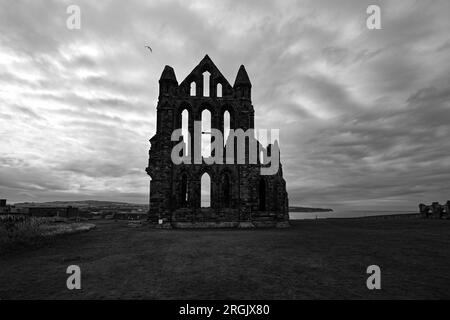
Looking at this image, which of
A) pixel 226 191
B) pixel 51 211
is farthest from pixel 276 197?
pixel 51 211

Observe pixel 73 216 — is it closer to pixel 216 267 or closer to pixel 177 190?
pixel 177 190

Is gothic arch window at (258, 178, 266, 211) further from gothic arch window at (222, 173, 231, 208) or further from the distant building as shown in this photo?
the distant building

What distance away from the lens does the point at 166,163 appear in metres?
24.7

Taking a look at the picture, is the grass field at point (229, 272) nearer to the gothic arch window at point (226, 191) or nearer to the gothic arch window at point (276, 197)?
the gothic arch window at point (226, 191)

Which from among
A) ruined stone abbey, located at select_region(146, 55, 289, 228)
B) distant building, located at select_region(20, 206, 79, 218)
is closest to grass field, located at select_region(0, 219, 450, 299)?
ruined stone abbey, located at select_region(146, 55, 289, 228)

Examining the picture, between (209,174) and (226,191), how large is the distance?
2533 mm

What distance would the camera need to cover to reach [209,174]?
82.9 feet

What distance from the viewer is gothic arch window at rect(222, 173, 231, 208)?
2568cm

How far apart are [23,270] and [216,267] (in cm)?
588

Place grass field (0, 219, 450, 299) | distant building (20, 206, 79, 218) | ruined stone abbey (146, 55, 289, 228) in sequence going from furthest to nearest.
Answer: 1. distant building (20, 206, 79, 218)
2. ruined stone abbey (146, 55, 289, 228)
3. grass field (0, 219, 450, 299)

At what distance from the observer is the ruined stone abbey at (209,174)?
2456 cm

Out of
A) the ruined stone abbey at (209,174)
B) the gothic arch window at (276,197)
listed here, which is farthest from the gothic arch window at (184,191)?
the gothic arch window at (276,197)

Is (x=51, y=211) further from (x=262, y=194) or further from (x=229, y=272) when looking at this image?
(x=229, y=272)
